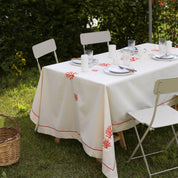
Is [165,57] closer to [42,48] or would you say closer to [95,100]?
[95,100]

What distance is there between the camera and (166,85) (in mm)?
2338

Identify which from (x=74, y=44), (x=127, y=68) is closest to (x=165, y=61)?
(x=127, y=68)

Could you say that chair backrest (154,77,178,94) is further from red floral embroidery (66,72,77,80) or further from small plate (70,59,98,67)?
small plate (70,59,98,67)

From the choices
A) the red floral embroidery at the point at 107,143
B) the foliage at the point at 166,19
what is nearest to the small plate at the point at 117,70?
the red floral embroidery at the point at 107,143

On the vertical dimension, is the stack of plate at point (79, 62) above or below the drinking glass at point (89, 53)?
below

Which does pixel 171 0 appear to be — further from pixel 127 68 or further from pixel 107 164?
pixel 107 164

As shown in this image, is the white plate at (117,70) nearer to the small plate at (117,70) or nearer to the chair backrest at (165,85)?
the small plate at (117,70)

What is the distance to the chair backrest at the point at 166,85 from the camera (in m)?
2.31

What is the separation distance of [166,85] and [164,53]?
3.88 ft

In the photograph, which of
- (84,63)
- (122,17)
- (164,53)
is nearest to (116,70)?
(84,63)

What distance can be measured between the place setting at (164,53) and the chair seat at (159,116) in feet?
2.04

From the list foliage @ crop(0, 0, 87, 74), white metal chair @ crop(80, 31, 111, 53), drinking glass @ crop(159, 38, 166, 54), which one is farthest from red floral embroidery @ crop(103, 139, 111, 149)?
foliage @ crop(0, 0, 87, 74)

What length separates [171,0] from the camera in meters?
5.22

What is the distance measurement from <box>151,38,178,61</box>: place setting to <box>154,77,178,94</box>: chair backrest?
0.92 m
